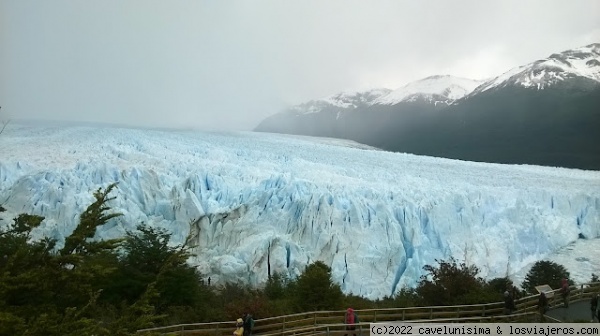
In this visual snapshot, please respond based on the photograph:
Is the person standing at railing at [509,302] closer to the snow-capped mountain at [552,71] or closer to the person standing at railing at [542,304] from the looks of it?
the person standing at railing at [542,304]

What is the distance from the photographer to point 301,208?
11.0 meters

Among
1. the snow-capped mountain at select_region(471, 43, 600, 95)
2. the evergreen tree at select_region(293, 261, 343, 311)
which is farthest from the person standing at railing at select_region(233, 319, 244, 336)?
the snow-capped mountain at select_region(471, 43, 600, 95)

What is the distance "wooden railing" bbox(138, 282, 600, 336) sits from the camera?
6.71 metres

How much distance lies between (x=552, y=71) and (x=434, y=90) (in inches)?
166

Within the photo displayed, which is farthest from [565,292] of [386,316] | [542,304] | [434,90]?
[434,90]

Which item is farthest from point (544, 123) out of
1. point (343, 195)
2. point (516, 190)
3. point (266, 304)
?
point (266, 304)

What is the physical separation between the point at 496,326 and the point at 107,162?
356 inches

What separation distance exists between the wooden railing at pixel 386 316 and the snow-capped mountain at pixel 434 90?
8210mm

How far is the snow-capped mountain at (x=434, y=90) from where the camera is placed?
49.4 feet

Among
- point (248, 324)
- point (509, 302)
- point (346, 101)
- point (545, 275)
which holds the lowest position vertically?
point (545, 275)

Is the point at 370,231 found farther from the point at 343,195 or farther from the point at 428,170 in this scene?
the point at 428,170

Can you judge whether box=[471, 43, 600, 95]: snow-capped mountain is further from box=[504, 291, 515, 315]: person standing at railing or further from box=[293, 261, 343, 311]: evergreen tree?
box=[293, 261, 343, 311]: evergreen tree

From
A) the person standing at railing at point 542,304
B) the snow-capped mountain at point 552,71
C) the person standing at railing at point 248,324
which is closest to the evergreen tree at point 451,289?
the person standing at railing at point 542,304

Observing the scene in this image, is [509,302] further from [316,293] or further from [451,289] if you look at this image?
[316,293]
